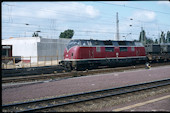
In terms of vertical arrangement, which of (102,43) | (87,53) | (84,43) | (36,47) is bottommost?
(87,53)

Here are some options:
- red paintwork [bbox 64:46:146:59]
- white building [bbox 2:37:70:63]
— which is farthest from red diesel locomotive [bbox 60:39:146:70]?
white building [bbox 2:37:70:63]

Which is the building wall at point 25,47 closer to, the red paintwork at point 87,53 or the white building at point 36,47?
the white building at point 36,47

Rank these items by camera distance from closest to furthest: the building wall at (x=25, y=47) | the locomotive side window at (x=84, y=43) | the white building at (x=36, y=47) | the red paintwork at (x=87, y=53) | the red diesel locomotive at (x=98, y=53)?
the red paintwork at (x=87, y=53)
the red diesel locomotive at (x=98, y=53)
the locomotive side window at (x=84, y=43)
the white building at (x=36, y=47)
the building wall at (x=25, y=47)

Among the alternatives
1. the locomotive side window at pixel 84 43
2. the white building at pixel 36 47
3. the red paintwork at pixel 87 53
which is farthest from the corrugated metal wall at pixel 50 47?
the locomotive side window at pixel 84 43

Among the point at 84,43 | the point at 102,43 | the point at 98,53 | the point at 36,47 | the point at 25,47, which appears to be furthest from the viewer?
the point at 25,47

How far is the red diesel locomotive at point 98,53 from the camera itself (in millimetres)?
19578

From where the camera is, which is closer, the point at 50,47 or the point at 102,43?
the point at 102,43

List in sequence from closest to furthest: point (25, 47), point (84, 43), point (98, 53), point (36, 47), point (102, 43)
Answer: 1. point (84, 43)
2. point (98, 53)
3. point (102, 43)
4. point (36, 47)
5. point (25, 47)

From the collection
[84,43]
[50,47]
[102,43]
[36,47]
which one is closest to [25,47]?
[36,47]

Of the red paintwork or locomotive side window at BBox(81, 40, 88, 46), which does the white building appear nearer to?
the red paintwork

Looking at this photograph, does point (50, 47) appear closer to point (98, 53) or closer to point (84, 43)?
point (98, 53)

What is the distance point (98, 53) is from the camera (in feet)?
69.2

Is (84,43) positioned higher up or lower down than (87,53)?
higher up

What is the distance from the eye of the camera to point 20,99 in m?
9.27
